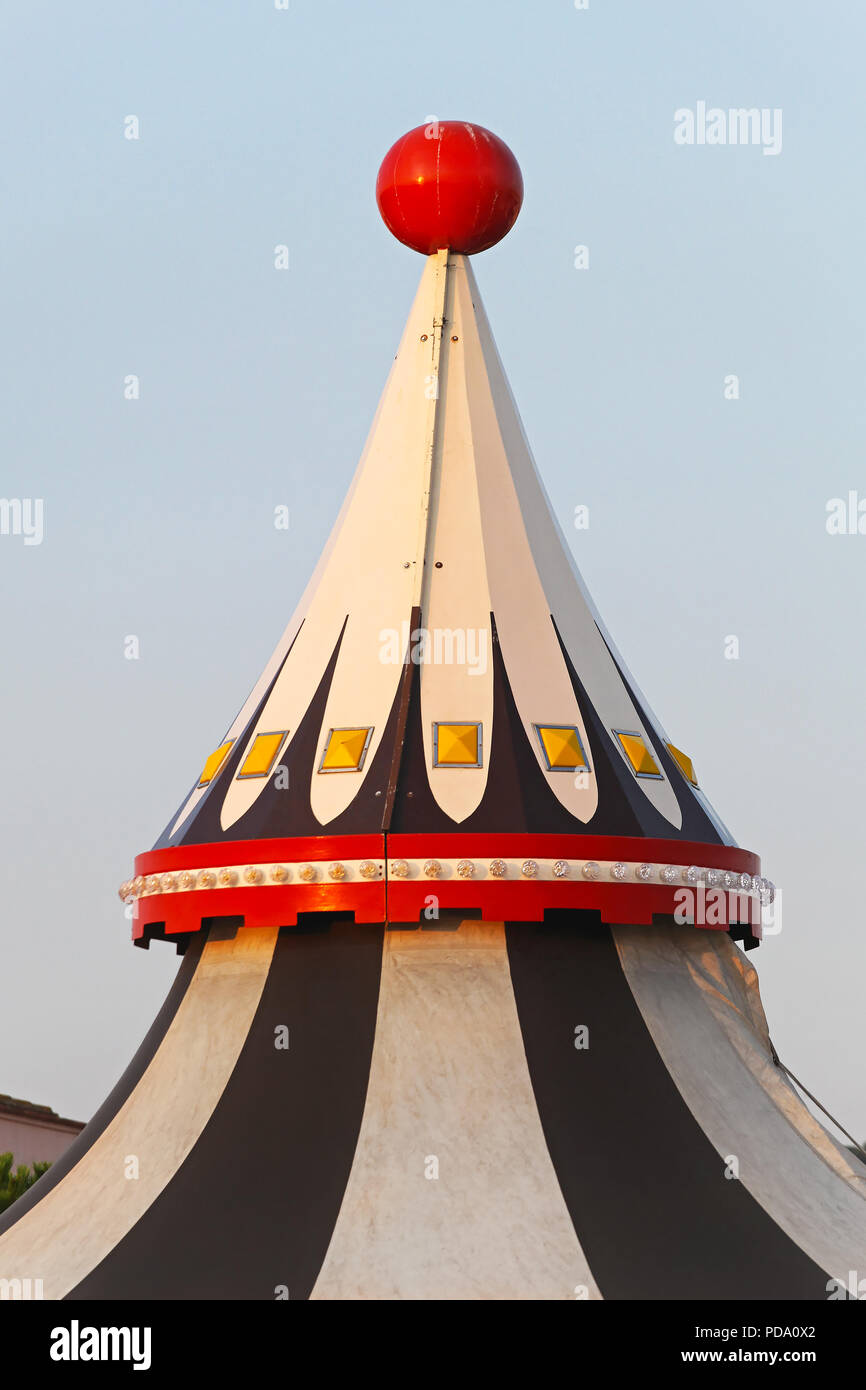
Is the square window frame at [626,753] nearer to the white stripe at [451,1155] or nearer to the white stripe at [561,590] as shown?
the white stripe at [561,590]

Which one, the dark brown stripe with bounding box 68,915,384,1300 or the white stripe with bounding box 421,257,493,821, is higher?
the white stripe with bounding box 421,257,493,821

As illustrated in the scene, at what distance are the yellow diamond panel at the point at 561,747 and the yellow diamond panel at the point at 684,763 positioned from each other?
4.07 ft

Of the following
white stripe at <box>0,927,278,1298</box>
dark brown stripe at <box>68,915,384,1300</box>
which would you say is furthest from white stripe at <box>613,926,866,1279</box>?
white stripe at <box>0,927,278,1298</box>

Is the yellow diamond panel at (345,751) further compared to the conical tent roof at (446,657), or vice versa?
the yellow diamond panel at (345,751)

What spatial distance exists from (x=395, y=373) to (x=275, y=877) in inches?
179

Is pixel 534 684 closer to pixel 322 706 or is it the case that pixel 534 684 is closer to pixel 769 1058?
pixel 322 706

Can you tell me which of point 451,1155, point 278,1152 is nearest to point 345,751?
point 278,1152

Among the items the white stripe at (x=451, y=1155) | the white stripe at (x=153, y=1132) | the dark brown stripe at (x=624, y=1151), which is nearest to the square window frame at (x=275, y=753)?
the white stripe at (x=153, y=1132)

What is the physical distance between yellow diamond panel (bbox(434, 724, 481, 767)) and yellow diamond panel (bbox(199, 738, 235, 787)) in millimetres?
1871

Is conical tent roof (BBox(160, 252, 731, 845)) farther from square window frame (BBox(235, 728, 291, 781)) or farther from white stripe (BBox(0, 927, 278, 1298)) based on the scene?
white stripe (BBox(0, 927, 278, 1298))

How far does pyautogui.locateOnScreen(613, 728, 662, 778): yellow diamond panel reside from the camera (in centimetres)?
1136

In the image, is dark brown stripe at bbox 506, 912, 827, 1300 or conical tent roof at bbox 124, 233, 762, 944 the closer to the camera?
dark brown stripe at bbox 506, 912, 827, 1300

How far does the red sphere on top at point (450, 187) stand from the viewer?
12867mm

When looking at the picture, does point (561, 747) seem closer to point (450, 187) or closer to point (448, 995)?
point (448, 995)
